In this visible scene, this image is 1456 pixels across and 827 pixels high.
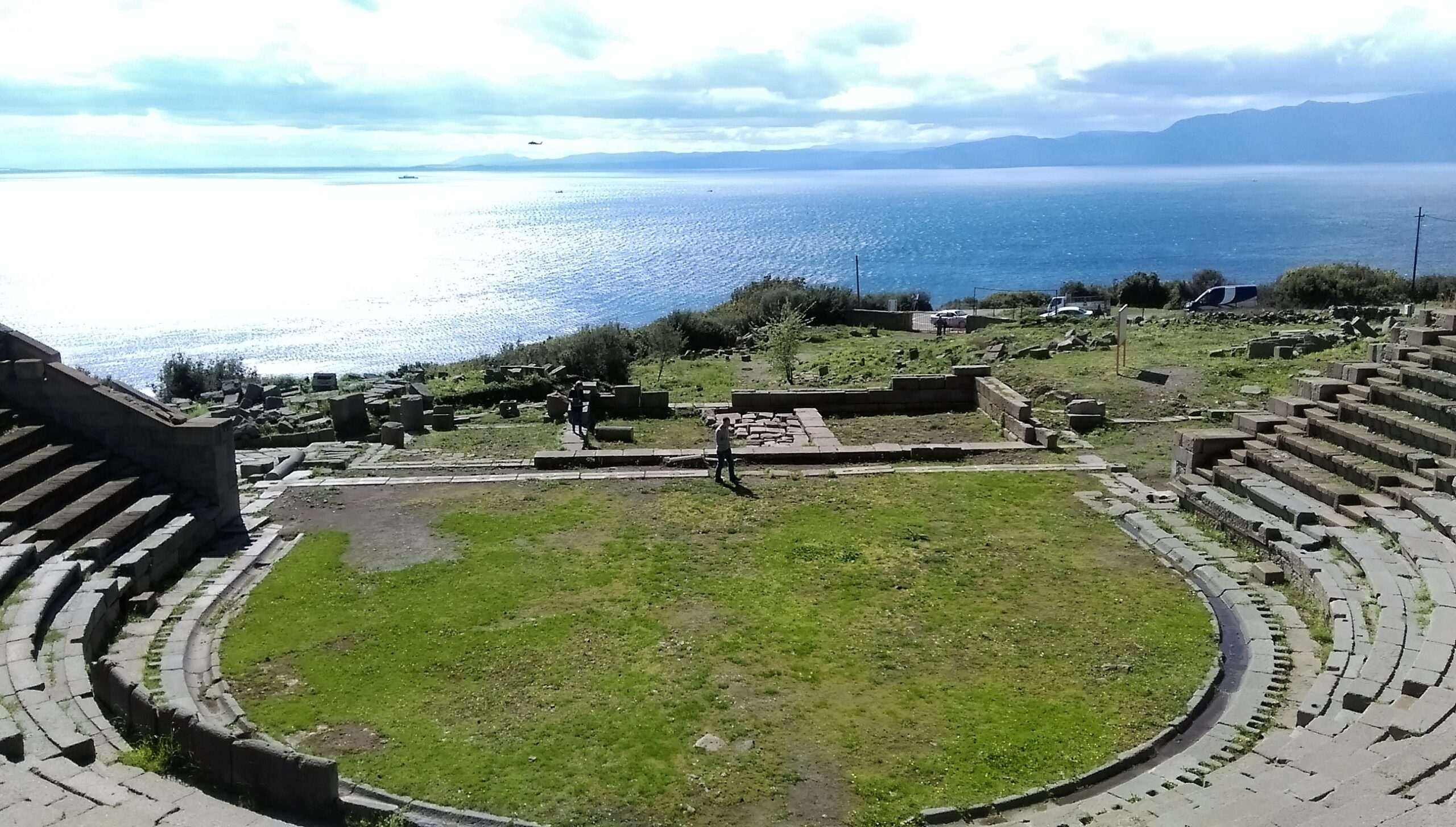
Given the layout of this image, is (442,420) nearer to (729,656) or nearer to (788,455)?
(788,455)

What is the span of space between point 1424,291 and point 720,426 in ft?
178

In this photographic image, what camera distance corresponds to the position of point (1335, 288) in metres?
57.2

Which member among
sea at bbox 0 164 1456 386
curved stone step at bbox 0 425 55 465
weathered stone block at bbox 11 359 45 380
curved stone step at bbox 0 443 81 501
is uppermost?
weathered stone block at bbox 11 359 45 380

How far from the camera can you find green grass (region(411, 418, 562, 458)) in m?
22.7

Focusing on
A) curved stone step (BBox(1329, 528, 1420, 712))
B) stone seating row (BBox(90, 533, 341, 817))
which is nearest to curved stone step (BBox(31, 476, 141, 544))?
stone seating row (BBox(90, 533, 341, 817))

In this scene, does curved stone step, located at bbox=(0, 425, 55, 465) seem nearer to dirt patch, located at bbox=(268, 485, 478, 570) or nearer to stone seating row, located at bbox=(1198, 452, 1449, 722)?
dirt patch, located at bbox=(268, 485, 478, 570)

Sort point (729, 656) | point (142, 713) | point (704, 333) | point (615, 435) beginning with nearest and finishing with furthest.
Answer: point (142, 713) → point (729, 656) → point (615, 435) → point (704, 333)

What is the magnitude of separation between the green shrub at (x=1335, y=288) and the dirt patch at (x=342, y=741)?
56418mm

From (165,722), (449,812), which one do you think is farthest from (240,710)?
(449,812)

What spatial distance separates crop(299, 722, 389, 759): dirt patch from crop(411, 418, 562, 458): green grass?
38.9 ft

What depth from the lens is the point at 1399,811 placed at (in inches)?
286

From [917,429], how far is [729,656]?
13777mm

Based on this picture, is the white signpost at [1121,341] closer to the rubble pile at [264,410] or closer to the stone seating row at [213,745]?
the rubble pile at [264,410]

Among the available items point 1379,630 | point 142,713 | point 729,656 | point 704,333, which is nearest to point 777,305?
point 704,333
